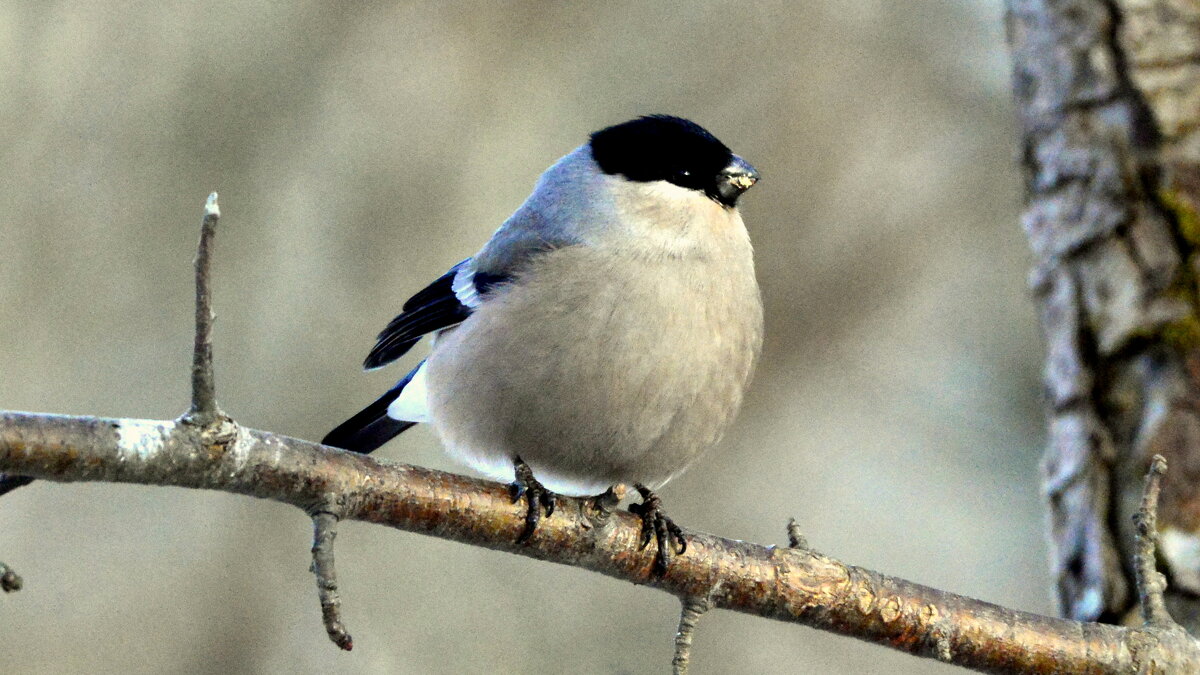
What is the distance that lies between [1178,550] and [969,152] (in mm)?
3174

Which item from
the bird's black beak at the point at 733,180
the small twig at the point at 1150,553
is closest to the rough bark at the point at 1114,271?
the small twig at the point at 1150,553

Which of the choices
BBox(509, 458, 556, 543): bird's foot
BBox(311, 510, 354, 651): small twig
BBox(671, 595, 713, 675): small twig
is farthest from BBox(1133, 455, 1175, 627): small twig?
BBox(311, 510, 354, 651): small twig

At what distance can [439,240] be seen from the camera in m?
5.55

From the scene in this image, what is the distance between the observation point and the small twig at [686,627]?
2256 mm

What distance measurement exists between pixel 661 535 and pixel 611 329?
530 mm

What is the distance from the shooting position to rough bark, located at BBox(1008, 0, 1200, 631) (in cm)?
325

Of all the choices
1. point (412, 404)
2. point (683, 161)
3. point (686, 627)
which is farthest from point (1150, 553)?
point (412, 404)

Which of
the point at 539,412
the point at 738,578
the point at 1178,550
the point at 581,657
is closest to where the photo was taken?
the point at 738,578

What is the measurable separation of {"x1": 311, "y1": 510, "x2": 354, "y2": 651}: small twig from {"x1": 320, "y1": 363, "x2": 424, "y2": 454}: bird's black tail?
1486 millimetres

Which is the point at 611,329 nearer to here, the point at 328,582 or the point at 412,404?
the point at 412,404

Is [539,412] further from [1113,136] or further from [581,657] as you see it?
[581,657]

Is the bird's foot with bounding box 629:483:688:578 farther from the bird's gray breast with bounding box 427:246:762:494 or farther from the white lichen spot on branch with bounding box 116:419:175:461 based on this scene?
the white lichen spot on branch with bounding box 116:419:175:461

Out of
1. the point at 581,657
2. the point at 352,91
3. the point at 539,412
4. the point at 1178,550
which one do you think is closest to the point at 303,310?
the point at 352,91

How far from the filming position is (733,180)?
10.6 ft
